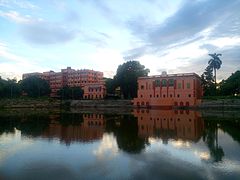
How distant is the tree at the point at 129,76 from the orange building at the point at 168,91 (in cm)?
409

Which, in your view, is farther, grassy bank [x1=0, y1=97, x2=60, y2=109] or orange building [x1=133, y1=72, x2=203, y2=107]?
grassy bank [x1=0, y1=97, x2=60, y2=109]

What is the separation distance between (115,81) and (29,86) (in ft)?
125

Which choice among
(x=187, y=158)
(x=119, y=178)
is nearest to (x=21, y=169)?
(x=119, y=178)

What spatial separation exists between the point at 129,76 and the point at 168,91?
13939 millimetres

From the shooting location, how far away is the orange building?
235ft

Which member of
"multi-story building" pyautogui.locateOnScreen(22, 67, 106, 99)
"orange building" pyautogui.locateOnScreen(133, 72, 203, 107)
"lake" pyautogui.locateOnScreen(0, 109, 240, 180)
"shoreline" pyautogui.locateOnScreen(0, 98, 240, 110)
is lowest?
"lake" pyautogui.locateOnScreen(0, 109, 240, 180)

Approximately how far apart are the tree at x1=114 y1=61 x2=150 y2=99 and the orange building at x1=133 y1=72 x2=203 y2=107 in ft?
13.4

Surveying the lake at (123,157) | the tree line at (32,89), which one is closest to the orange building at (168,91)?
the tree line at (32,89)

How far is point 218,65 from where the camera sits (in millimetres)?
75812

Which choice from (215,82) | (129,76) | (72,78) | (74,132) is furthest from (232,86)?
(72,78)

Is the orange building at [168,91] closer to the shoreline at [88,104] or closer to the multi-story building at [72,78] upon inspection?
the shoreline at [88,104]

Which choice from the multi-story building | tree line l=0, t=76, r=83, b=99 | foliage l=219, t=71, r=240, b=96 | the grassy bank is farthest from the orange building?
the multi-story building

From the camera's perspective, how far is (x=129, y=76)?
8356 centimetres

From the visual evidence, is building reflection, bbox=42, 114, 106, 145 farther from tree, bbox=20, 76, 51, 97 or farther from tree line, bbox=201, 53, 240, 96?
tree, bbox=20, 76, 51, 97
